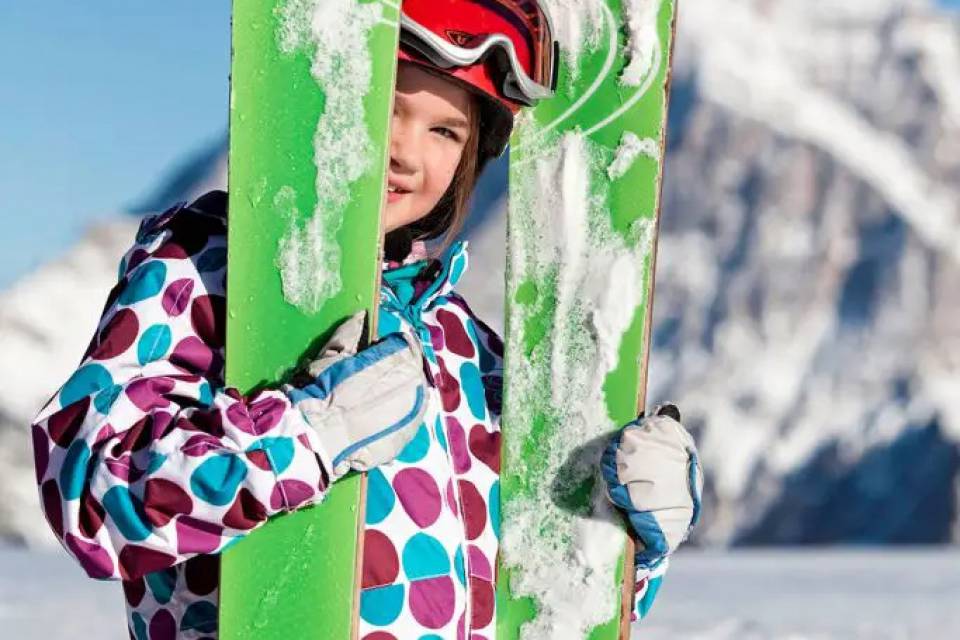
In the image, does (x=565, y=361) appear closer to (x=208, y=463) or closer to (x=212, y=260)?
(x=212, y=260)

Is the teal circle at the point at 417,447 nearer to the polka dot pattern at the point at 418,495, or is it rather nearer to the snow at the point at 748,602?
the polka dot pattern at the point at 418,495

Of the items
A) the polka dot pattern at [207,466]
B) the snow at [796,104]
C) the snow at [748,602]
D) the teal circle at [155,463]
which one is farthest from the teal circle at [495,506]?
the snow at [796,104]

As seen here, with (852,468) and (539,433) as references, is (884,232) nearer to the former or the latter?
(852,468)

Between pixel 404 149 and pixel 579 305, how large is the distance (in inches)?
13.8

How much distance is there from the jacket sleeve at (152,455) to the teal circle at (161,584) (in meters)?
0.12

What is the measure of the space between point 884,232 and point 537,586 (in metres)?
53.4

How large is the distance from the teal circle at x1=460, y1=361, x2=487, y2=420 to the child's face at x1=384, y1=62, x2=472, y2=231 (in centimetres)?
22

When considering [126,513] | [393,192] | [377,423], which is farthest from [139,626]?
[393,192]

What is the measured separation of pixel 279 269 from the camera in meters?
1.44

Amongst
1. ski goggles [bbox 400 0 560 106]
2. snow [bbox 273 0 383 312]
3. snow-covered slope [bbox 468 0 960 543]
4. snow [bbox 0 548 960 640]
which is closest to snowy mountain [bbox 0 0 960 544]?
snow-covered slope [bbox 468 0 960 543]

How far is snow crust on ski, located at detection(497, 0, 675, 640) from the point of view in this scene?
168cm

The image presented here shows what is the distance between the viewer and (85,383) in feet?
4.17

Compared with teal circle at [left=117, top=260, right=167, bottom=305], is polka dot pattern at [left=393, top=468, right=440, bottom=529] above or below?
below

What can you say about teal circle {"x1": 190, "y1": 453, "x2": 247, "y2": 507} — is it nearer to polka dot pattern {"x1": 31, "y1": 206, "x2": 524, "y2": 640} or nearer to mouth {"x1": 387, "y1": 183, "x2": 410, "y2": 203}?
polka dot pattern {"x1": 31, "y1": 206, "x2": 524, "y2": 640}
